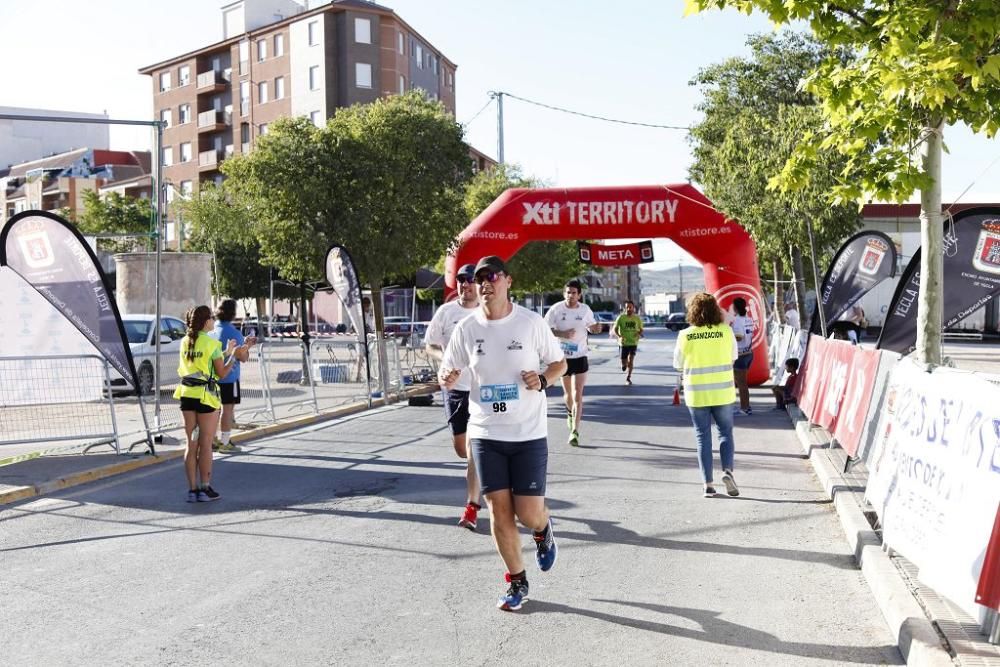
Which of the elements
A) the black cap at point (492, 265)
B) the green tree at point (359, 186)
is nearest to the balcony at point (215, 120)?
the green tree at point (359, 186)

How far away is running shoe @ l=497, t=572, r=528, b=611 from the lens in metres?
5.37

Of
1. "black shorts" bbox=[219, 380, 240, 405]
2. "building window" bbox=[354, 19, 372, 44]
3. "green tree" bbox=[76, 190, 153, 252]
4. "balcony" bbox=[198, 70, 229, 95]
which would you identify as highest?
"building window" bbox=[354, 19, 372, 44]

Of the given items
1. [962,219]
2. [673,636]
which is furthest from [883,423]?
[962,219]

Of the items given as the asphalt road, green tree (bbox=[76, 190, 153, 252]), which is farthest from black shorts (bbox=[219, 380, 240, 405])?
green tree (bbox=[76, 190, 153, 252])

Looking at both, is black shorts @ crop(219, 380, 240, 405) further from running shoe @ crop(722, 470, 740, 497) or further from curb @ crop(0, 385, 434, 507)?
running shoe @ crop(722, 470, 740, 497)

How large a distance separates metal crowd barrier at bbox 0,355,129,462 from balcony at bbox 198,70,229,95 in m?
62.2

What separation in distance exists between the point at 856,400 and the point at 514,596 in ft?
17.4

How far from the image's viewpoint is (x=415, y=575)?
614 cm

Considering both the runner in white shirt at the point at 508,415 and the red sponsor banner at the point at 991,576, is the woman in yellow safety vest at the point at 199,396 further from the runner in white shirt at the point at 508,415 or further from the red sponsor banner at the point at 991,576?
the red sponsor banner at the point at 991,576

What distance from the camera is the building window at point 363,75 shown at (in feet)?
205

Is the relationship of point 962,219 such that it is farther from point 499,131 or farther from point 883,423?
point 499,131

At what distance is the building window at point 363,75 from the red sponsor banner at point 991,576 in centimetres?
6117

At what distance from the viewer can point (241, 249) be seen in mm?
51781

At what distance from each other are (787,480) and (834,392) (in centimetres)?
186
